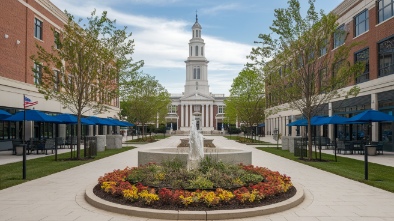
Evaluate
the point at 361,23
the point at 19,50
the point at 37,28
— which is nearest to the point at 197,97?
the point at 37,28

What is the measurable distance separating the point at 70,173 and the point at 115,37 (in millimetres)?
10420

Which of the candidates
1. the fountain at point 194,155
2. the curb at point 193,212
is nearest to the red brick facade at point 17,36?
the fountain at point 194,155

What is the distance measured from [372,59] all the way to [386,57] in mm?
1823

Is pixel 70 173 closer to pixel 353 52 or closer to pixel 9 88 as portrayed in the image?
pixel 9 88

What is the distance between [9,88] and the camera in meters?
28.3

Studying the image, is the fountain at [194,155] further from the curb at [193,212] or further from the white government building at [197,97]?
the white government building at [197,97]

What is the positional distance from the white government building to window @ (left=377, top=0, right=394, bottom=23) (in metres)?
90.3

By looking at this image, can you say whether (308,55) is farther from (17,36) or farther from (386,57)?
(17,36)

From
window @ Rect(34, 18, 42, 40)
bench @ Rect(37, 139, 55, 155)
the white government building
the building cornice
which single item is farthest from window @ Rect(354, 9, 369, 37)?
the white government building

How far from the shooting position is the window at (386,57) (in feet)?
86.9

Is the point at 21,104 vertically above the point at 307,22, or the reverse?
the point at 307,22

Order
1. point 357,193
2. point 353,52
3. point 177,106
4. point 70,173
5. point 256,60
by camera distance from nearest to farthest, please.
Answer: point 357,193 → point 70,173 → point 256,60 → point 353,52 → point 177,106

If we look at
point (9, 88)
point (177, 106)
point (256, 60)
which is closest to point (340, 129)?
point (256, 60)

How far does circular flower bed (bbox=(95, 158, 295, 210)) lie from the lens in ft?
27.9
